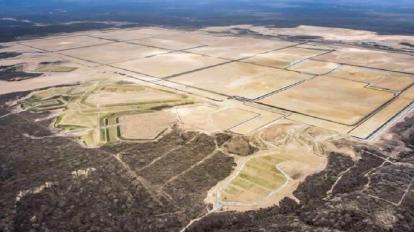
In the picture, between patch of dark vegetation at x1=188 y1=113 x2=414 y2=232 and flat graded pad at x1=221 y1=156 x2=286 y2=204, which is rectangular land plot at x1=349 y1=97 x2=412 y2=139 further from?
flat graded pad at x1=221 y1=156 x2=286 y2=204

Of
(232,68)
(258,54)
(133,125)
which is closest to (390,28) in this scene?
(258,54)

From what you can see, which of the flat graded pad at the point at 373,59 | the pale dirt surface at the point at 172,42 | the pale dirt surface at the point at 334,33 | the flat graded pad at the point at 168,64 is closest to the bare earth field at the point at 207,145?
the flat graded pad at the point at 168,64

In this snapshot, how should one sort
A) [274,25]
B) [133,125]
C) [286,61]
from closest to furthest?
1. [133,125]
2. [286,61]
3. [274,25]

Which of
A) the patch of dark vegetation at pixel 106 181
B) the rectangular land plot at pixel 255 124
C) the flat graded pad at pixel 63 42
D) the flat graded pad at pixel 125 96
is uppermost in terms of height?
the flat graded pad at pixel 63 42

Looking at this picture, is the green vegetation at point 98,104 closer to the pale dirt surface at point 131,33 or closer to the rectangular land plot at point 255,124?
the rectangular land plot at point 255,124

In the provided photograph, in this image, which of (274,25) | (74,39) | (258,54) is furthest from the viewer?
(274,25)

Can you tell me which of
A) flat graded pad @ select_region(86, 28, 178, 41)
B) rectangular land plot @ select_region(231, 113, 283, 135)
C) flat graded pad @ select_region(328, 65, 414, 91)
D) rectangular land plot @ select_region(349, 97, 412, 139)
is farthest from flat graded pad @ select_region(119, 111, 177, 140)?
flat graded pad @ select_region(86, 28, 178, 41)

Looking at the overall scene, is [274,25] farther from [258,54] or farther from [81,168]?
[81,168]
